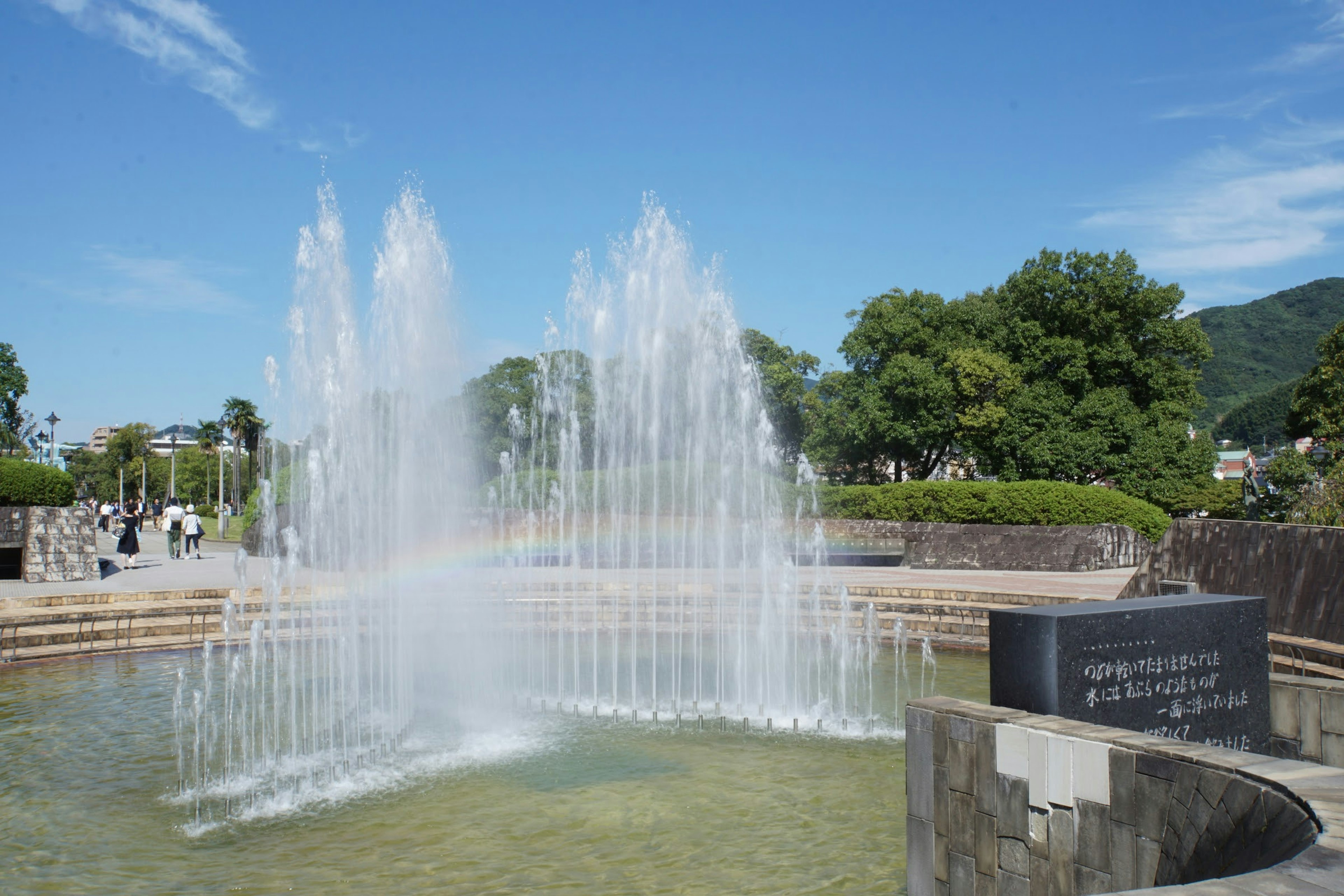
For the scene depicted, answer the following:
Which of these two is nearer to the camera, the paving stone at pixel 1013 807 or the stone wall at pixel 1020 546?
the paving stone at pixel 1013 807

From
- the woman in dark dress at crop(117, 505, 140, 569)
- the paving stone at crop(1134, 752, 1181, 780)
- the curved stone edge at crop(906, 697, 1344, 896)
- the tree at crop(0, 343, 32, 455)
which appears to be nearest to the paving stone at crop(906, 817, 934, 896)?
the curved stone edge at crop(906, 697, 1344, 896)

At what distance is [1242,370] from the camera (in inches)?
6437

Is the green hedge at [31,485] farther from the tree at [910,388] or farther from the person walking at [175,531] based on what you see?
the tree at [910,388]

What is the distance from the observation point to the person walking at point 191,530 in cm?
2398

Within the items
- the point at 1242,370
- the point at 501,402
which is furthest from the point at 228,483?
the point at 1242,370

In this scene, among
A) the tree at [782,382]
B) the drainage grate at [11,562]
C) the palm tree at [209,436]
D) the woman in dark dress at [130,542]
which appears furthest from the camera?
the palm tree at [209,436]

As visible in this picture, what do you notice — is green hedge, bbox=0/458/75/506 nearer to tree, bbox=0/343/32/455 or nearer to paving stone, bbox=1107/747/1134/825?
paving stone, bbox=1107/747/1134/825

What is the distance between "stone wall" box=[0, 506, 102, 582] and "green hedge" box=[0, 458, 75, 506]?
21 centimetres

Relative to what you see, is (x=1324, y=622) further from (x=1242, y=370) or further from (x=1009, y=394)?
(x=1242, y=370)

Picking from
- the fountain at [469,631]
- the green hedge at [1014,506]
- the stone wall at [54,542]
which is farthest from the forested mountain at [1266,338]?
the stone wall at [54,542]

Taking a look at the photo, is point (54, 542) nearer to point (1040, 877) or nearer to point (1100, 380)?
point (1040, 877)

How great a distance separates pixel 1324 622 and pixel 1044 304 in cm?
2696

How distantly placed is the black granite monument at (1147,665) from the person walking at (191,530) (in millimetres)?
23166

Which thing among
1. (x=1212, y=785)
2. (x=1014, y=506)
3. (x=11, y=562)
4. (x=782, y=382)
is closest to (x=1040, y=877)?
(x=1212, y=785)
